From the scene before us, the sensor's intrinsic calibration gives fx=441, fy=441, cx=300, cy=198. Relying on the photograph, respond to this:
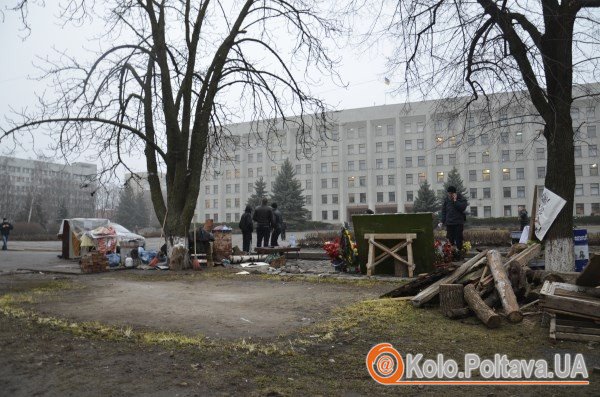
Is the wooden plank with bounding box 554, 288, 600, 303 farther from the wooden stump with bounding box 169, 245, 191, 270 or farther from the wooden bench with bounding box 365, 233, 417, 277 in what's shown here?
the wooden stump with bounding box 169, 245, 191, 270

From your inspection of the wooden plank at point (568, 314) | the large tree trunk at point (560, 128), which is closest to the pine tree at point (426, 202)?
the large tree trunk at point (560, 128)

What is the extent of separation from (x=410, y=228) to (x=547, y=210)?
2909 millimetres

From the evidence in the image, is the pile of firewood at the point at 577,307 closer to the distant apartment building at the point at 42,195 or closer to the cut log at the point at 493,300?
the cut log at the point at 493,300

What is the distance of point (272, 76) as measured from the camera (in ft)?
48.5

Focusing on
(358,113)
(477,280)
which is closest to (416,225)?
(477,280)

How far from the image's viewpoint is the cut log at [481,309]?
5.43 m

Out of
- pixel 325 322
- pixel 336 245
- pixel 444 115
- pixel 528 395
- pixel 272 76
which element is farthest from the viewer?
pixel 272 76

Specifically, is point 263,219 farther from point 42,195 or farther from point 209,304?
A: point 42,195

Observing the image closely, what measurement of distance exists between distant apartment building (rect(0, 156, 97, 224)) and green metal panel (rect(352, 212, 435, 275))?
56850mm

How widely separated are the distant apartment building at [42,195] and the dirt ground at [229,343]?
58.4m

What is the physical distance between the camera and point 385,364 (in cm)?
414

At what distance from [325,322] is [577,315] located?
295cm

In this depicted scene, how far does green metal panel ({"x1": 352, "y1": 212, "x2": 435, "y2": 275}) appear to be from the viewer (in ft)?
34.3

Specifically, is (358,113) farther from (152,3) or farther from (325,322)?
(325,322)
